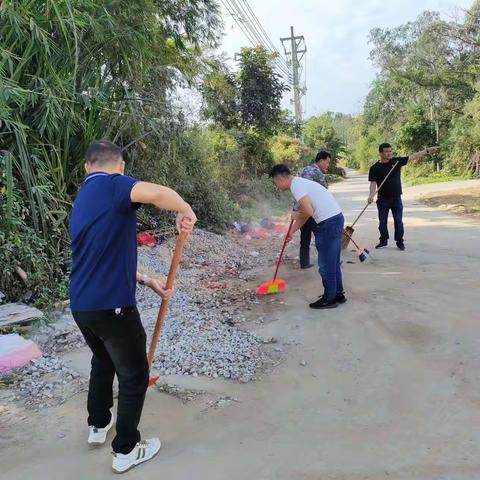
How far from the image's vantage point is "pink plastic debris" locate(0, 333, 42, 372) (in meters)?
3.58

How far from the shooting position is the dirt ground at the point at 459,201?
12023 millimetres

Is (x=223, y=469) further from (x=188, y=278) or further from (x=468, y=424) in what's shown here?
(x=188, y=278)

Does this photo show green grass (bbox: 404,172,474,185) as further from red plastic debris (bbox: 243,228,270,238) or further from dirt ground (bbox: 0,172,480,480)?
dirt ground (bbox: 0,172,480,480)

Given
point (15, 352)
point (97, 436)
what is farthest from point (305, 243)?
point (97, 436)

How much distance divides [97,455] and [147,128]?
15.2 ft

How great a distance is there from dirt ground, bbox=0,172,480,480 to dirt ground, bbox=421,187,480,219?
308 inches

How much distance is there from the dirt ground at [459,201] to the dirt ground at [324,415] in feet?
25.7

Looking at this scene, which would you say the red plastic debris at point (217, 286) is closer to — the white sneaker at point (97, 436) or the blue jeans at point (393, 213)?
the blue jeans at point (393, 213)

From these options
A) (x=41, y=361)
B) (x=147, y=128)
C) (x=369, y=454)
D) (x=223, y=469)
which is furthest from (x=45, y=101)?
(x=369, y=454)

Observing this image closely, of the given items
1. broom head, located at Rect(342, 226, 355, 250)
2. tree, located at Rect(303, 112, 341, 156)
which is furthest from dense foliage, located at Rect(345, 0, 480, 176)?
broom head, located at Rect(342, 226, 355, 250)

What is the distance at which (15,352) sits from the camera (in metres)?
3.62

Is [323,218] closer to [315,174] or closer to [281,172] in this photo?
[281,172]

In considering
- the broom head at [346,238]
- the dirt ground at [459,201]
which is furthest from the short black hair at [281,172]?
the dirt ground at [459,201]

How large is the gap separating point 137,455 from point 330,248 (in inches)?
112
